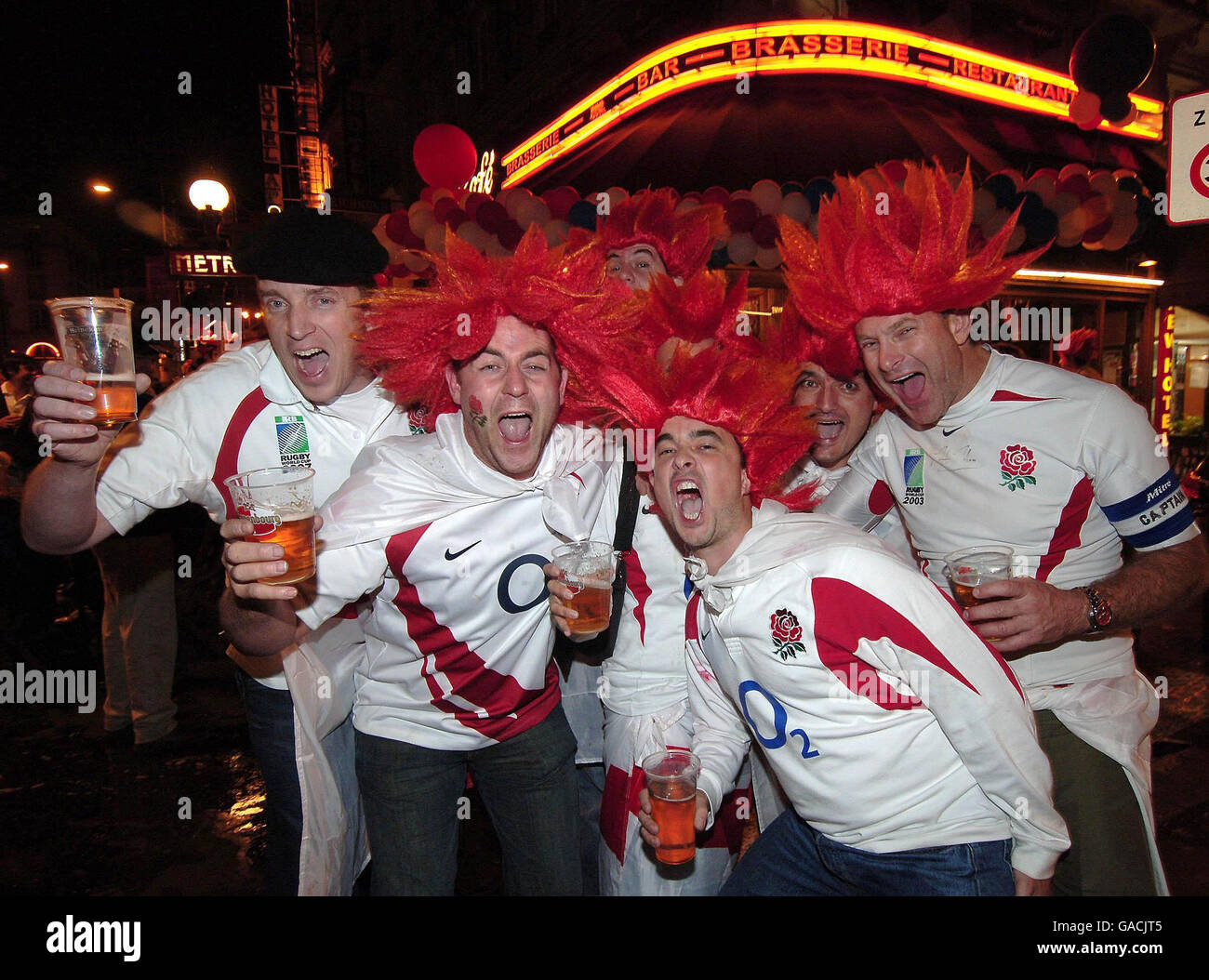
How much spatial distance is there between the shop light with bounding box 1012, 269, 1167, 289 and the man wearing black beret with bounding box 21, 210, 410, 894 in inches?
371

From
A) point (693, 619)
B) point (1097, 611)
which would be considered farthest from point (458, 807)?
point (1097, 611)

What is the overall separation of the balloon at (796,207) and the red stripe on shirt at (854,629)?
380cm

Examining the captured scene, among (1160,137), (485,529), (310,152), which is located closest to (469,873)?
(485,529)

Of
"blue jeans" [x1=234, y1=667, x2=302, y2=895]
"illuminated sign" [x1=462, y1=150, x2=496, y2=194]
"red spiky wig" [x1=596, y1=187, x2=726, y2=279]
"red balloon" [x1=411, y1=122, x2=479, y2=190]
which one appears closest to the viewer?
"blue jeans" [x1=234, y1=667, x2=302, y2=895]

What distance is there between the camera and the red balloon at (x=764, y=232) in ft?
16.8

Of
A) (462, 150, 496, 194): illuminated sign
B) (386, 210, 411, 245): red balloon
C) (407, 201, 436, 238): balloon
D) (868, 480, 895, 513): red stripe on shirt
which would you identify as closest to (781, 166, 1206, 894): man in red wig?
(868, 480, 895, 513): red stripe on shirt

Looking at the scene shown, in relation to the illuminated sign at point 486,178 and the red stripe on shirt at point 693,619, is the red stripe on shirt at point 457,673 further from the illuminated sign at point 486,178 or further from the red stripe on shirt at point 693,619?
the illuminated sign at point 486,178

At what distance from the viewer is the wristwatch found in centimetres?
252

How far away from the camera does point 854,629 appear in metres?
2.20

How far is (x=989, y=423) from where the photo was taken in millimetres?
2799

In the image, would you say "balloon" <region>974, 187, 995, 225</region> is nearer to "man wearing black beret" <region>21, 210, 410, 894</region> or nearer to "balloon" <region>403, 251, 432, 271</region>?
"man wearing black beret" <region>21, 210, 410, 894</region>

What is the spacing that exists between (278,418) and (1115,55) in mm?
8879

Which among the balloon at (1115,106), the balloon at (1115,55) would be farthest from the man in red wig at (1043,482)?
the balloon at (1115,55)
